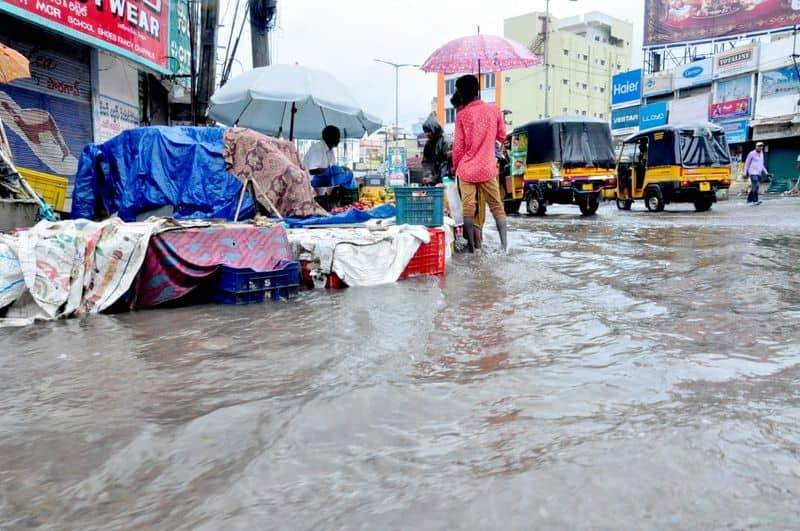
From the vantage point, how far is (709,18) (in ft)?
111

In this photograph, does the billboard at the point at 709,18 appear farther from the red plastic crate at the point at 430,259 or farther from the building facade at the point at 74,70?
the red plastic crate at the point at 430,259

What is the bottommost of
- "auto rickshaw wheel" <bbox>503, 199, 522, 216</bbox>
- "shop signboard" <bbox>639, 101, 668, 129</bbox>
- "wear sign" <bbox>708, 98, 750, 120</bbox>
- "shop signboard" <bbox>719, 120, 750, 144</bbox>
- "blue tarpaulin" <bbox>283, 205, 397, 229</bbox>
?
"blue tarpaulin" <bbox>283, 205, 397, 229</bbox>

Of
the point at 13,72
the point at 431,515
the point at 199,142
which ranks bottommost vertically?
the point at 431,515

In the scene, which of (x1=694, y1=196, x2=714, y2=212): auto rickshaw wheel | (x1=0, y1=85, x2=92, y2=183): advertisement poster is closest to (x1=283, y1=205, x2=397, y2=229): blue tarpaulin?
(x1=0, y1=85, x2=92, y2=183): advertisement poster

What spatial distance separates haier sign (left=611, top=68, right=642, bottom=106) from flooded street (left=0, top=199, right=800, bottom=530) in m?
37.3

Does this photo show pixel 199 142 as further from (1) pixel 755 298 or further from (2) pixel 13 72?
(1) pixel 755 298

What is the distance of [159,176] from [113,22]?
15.3ft

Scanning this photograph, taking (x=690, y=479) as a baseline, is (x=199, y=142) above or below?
above

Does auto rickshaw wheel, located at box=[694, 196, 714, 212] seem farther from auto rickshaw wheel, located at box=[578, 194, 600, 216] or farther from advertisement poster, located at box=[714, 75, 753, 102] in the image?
advertisement poster, located at box=[714, 75, 753, 102]

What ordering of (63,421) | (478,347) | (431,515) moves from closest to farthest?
1. (431,515)
2. (63,421)
3. (478,347)

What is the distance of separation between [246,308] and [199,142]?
3.48 metres

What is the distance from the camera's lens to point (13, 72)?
22.3ft

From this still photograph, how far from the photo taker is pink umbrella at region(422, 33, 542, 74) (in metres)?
7.95

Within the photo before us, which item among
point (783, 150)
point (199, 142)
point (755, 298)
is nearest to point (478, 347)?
point (755, 298)
